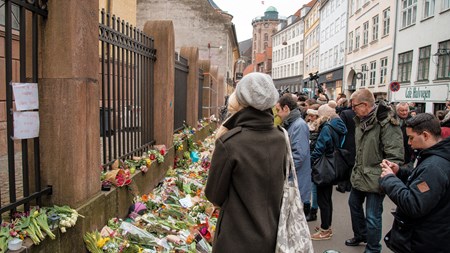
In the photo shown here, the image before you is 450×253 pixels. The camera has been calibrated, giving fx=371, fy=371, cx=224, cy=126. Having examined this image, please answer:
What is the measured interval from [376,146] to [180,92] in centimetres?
513

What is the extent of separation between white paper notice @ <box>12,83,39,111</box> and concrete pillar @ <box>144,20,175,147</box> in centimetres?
330

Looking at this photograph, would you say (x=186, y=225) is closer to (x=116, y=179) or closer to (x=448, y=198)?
(x=116, y=179)

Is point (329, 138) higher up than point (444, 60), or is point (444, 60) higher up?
point (444, 60)

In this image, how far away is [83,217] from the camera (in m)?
3.05

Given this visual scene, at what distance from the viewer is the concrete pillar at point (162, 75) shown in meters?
5.96

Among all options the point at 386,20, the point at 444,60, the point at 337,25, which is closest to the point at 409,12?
the point at 386,20

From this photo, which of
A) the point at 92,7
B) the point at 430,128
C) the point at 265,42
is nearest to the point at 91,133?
the point at 92,7

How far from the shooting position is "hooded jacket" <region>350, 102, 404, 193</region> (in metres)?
4.04

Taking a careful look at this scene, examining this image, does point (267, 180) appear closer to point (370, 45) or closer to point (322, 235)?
point (322, 235)

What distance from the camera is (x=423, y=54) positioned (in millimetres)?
20172

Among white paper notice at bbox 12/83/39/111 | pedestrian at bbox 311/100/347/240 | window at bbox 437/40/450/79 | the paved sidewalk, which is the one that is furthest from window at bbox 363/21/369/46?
white paper notice at bbox 12/83/39/111

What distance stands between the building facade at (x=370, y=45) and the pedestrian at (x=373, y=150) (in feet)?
66.7

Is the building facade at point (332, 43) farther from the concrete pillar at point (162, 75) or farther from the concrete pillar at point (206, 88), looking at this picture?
the concrete pillar at point (162, 75)

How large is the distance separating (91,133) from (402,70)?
2321 centimetres
